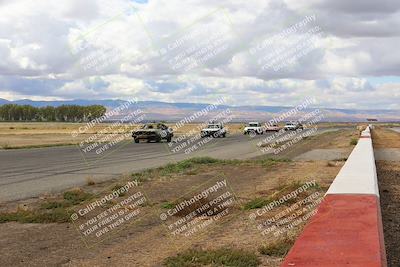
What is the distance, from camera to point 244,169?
18.0 metres

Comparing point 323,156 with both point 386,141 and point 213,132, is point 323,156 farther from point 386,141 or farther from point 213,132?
point 213,132

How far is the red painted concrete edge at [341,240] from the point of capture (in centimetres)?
304

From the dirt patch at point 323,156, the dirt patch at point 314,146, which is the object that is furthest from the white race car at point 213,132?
the dirt patch at point 323,156

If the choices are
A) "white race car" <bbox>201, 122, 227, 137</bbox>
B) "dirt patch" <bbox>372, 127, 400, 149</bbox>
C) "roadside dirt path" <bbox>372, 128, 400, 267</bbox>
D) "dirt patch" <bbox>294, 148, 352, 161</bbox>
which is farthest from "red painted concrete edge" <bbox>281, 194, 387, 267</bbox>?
"white race car" <bbox>201, 122, 227, 137</bbox>

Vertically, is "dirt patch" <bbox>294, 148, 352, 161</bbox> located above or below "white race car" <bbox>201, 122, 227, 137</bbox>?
below

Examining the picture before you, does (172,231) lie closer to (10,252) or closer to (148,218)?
(148,218)

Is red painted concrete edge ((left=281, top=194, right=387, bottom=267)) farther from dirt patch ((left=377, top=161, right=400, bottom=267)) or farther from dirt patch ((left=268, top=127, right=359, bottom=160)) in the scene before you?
dirt patch ((left=268, top=127, right=359, bottom=160))

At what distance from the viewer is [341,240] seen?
11.6 feet

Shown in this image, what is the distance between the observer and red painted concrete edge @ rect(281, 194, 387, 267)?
3043mm

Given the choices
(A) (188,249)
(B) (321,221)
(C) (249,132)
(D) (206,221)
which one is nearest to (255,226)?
(D) (206,221)

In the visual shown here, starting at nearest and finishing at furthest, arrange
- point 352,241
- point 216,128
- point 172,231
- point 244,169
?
point 352,241 → point 172,231 → point 244,169 → point 216,128

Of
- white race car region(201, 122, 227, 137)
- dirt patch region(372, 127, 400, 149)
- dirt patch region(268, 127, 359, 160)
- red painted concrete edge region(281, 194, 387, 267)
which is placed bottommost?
dirt patch region(372, 127, 400, 149)

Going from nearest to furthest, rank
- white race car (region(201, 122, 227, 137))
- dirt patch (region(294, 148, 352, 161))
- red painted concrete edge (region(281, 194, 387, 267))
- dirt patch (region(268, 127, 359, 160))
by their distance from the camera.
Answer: red painted concrete edge (region(281, 194, 387, 267)), dirt patch (region(294, 148, 352, 161)), dirt patch (region(268, 127, 359, 160)), white race car (region(201, 122, 227, 137))

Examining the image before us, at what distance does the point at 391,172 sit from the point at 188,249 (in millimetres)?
11948
